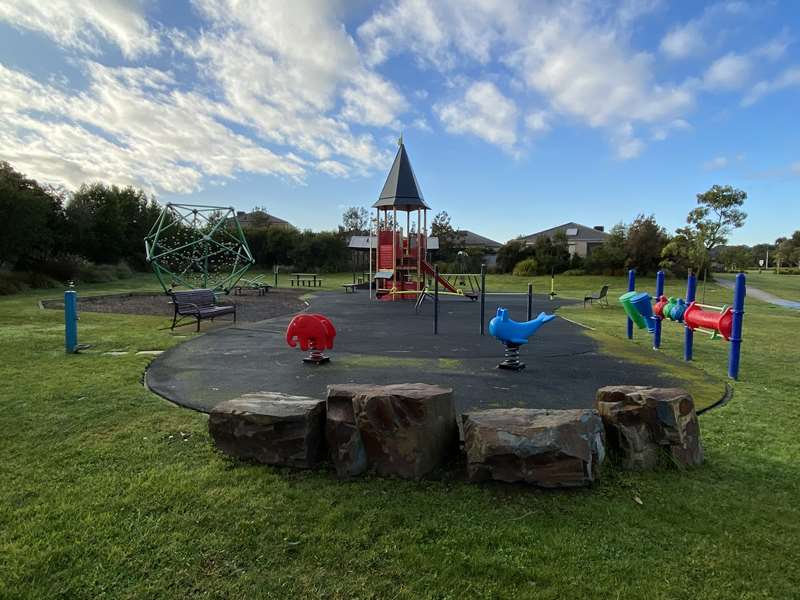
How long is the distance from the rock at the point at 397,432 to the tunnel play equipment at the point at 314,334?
3827 mm

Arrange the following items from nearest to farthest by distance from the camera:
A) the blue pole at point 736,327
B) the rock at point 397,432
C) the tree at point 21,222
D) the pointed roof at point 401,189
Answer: the rock at point 397,432 → the blue pole at point 736,327 → the pointed roof at point 401,189 → the tree at point 21,222

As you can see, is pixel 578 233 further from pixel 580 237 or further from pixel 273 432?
pixel 273 432

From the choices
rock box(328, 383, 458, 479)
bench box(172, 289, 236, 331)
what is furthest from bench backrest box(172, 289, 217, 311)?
rock box(328, 383, 458, 479)

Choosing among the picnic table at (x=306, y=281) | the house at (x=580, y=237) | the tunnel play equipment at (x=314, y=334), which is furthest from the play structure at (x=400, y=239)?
the house at (x=580, y=237)

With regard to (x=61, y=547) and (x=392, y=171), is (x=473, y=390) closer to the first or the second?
(x=61, y=547)

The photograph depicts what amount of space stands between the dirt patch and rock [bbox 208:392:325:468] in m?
9.90

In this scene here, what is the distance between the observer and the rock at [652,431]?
11.7ft

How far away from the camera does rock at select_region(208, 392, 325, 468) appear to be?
3502 millimetres

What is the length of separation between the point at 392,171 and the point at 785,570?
21779mm

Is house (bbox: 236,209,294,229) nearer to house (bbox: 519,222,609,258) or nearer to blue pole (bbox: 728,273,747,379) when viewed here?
house (bbox: 519,222,609,258)

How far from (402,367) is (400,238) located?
15329mm

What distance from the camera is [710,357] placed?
837 cm

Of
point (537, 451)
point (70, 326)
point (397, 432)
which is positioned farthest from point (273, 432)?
point (70, 326)

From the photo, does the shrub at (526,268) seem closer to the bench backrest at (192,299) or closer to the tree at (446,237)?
the tree at (446,237)
